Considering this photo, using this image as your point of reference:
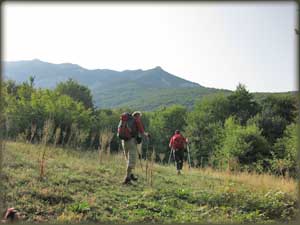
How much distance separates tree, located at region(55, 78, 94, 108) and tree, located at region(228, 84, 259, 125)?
64.2ft

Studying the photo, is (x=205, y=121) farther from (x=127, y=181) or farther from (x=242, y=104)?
(x=127, y=181)

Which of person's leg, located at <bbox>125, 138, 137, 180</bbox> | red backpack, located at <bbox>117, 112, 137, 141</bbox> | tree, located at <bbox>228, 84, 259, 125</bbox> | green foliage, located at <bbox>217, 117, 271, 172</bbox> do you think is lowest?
green foliage, located at <bbox>217, 117, 271, 172</bbox>

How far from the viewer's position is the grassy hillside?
27.9 ft

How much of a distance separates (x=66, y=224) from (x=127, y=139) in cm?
571

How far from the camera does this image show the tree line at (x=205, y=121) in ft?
103

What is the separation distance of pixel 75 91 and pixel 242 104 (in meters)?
22.6

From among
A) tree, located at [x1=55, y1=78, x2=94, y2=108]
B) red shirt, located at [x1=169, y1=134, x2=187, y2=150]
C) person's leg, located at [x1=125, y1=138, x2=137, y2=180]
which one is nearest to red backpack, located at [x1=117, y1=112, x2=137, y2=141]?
person's leg, located at [x1=125, y1=138, x2=137, y2=180]

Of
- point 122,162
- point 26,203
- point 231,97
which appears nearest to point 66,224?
point 26,203

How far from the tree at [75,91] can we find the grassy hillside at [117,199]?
136 ft

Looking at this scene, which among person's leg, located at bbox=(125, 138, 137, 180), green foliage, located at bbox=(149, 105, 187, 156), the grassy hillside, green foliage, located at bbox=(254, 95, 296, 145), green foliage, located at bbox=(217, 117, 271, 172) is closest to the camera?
the grassy hillside

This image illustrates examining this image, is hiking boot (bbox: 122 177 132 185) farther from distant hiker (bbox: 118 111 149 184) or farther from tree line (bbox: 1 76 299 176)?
tree line (bbox: 1 76 299 176)

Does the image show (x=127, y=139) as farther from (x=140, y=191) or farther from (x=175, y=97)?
(x=175, y=97)

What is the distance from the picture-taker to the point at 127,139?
12.9 metres

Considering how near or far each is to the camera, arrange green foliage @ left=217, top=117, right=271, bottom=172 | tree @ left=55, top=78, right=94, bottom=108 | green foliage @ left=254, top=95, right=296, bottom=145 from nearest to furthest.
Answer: green foliage @ left=217, top=117, right=271, bottom=172 < green foliage @ left=254, top=95, right=296, bottom=145 < tree @ left=55, top=78, right=94, bottom=108
